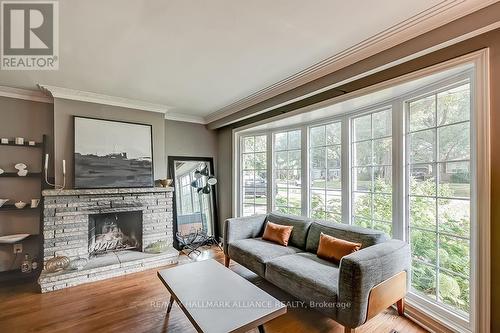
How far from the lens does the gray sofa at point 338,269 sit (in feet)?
5.90

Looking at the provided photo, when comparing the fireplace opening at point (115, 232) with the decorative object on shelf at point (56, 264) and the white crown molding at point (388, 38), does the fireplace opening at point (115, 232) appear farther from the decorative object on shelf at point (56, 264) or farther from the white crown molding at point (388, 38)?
the white crown molding at point (388, 38)

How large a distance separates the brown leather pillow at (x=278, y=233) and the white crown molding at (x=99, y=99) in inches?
103

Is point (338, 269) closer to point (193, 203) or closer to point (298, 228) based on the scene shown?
point (298, 228)

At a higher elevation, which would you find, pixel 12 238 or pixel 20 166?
pixel 20 166

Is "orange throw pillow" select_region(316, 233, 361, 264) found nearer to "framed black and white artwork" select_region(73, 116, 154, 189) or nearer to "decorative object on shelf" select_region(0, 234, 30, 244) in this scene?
"framed black and white artwork" select_region(73, 116, 154, 189)

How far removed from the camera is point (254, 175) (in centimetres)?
444

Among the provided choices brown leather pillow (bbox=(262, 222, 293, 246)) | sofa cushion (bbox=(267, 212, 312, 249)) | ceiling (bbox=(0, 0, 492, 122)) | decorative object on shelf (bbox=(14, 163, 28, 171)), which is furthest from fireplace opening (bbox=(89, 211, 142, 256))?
sofa cushion (bbox=(267, 212, 312, 249))

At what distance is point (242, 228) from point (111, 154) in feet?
7.27

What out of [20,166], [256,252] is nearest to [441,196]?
[256,252]

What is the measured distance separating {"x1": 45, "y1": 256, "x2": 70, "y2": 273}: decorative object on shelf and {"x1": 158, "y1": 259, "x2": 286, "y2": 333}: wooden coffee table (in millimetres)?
1654

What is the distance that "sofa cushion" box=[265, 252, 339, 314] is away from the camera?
77.1 inches

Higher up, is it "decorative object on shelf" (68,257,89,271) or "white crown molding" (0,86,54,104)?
"white crown molding" (0,86,54,104)

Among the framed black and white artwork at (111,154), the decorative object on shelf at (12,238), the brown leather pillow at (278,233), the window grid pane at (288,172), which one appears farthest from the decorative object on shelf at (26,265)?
the window grid pane at (288,172)

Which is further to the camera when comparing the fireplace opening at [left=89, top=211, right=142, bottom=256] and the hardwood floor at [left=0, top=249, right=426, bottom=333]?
the fireplace opening at [left=89, top=211, right=142, bottom=256]
